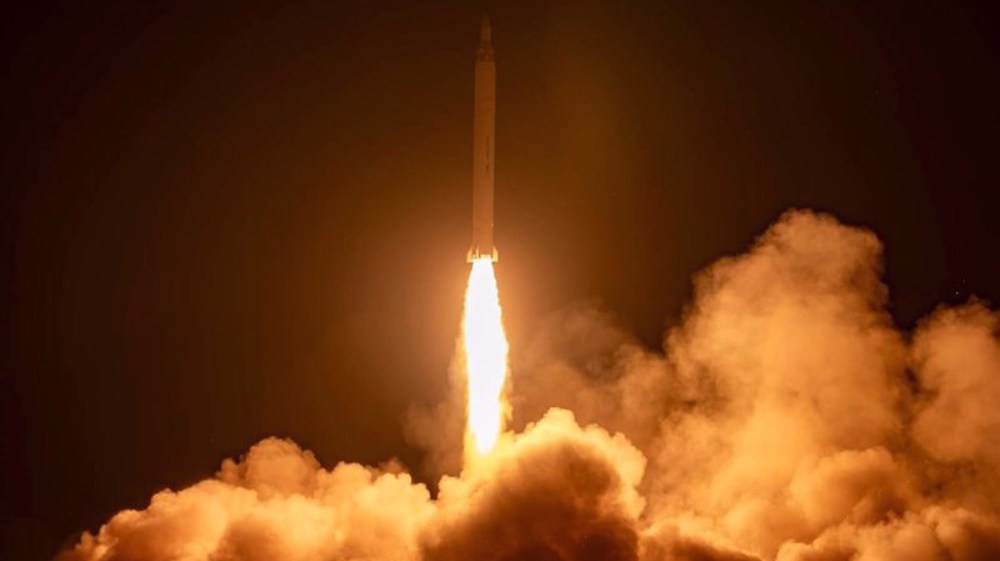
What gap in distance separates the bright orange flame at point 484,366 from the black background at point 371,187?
2053mm

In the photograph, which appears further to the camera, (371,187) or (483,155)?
(371,187)

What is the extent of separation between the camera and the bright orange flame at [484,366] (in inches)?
900

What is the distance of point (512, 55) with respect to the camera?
81.5 feet

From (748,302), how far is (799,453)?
2.73 meters

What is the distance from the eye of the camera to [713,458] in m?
23.6

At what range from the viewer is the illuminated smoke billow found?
63.9 ft

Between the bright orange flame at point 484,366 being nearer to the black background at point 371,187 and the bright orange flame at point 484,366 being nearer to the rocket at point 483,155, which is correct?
the rocket at point 483,155

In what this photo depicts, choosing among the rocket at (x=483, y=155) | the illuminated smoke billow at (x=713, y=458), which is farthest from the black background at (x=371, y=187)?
the rocket at (x=483, y=155)

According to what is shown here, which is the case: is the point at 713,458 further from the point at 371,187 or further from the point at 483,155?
the point at 371,187

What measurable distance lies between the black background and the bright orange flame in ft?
6.74

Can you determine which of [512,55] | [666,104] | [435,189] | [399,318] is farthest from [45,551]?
[666,104]

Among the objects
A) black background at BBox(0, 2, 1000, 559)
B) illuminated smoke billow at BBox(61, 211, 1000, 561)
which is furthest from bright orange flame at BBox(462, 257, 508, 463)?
black background at BBox(0, 2, 1000, 559)

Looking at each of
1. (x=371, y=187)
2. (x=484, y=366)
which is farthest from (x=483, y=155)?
(x=371, y=187)

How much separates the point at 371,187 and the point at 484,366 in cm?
418
